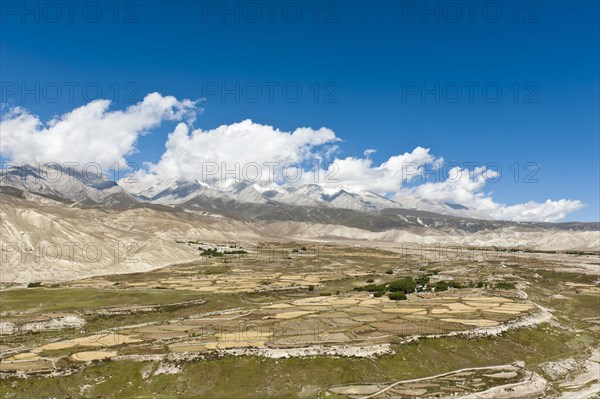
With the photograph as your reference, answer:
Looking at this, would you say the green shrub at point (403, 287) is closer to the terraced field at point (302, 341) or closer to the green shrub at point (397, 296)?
the terraced field at point (302, 341)

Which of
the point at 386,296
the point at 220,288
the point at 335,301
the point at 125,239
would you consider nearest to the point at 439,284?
the point at 386,296

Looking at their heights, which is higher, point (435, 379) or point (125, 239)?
point (125, 239)

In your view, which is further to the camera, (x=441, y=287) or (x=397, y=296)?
(x=441, y=287)

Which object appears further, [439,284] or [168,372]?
[439,284]

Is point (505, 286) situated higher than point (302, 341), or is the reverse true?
point (505, 286)

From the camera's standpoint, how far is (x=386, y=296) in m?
95.2

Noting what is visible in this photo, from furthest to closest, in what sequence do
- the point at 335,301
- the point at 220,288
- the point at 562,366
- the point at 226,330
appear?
the point at 220,288 < the point at 335,301 < the point at 226,330 < the point at 562,366

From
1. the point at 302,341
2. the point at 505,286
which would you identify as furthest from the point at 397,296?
the point at 302,341

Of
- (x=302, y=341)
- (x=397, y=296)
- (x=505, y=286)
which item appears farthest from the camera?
(x=505, y=286)

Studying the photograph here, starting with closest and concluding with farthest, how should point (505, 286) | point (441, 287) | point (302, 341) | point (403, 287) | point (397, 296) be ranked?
point (302, 341)
point (397, 296)
point (403, 287)
point (441, 287)
point (505, 286)

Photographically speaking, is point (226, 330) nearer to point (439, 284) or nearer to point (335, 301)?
point (335, 301)

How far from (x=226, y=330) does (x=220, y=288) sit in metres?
48.1

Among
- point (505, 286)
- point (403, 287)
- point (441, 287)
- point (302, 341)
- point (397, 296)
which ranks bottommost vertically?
point (302, 341)

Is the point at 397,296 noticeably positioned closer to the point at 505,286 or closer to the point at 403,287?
the point at 403,287
